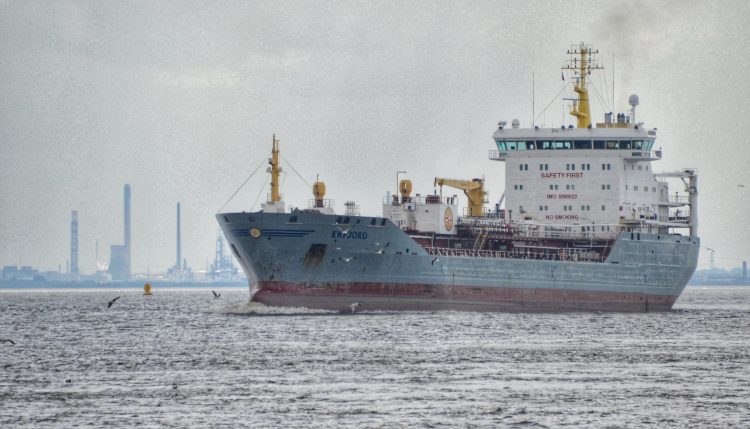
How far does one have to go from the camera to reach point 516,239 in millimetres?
72000

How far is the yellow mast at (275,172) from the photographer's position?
6788cm

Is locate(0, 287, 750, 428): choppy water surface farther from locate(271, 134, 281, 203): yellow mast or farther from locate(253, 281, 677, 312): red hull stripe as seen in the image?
locate(271, 134, 281, 203): yellow mast

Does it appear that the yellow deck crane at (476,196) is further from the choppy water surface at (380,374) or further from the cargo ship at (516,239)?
the choppy water surface at (380,374)

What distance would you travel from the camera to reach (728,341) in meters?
54.2

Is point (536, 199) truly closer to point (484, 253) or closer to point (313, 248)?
point (484, 253)

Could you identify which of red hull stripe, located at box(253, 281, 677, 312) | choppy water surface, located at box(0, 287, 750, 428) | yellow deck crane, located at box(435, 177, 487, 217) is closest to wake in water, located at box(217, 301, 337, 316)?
choppy water surface, located at box(0, 287, 750, 428)

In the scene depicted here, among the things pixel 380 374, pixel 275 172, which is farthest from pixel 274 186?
pixel 380 374

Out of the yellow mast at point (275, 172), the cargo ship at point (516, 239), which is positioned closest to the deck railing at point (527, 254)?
the cargo ship at point (516, 239)

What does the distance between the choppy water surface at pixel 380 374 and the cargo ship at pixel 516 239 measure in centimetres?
233

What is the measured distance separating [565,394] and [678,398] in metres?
2.99

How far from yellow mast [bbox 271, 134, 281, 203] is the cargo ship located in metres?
0.08

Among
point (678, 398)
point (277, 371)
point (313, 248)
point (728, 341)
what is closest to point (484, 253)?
point (313, 248)

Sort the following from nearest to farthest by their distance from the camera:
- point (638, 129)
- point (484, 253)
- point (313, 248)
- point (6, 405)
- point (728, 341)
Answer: point (6, 405)
point (728, 341)
point (313, 248)
point (484, 253)
point (638, 129)

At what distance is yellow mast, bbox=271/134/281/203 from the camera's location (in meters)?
67.9
